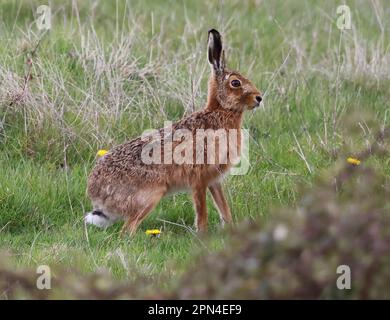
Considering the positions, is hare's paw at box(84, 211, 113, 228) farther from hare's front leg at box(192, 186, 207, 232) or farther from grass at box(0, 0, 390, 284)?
hare's front leg at box(192, 186, 207, 232)

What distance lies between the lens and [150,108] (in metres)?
8.15

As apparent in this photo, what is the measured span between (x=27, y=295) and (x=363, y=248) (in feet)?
5.93

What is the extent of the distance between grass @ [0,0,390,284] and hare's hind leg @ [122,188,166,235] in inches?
5.7

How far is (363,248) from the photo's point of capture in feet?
11.8

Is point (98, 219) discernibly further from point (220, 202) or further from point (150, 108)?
point (150, 108)

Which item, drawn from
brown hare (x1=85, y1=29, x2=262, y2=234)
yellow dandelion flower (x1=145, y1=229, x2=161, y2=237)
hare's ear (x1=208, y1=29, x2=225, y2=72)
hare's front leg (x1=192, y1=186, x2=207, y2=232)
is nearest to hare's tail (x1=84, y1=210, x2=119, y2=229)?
brown hare (x1=85, y1=29, x2=262, y2=234)

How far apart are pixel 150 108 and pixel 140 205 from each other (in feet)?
5.48

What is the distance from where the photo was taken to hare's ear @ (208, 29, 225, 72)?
23.2 ft

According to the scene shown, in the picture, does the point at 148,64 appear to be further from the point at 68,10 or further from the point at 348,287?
the point at 348,287

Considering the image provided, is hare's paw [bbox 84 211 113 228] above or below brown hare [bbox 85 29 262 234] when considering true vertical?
below

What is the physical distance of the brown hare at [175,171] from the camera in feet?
21.9

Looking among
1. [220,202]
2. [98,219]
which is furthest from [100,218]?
[220,202]

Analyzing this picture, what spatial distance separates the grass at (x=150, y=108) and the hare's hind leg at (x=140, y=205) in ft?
0.48

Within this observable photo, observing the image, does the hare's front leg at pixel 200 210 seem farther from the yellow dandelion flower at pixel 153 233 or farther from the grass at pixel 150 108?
the yellow dandelion flower at pixel 153 233
